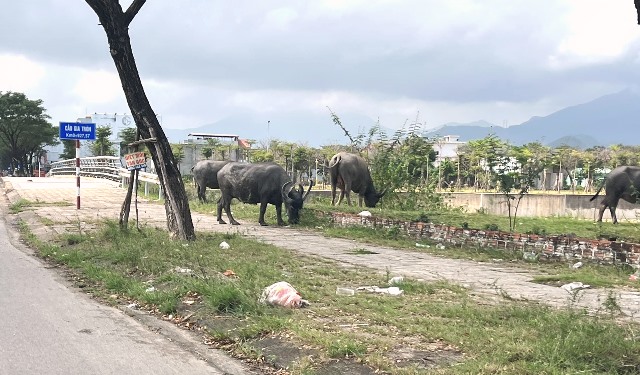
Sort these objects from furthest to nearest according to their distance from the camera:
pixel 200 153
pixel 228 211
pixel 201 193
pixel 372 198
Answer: pixel 200 153 < pixel 201 193 < pixel 372 198 < pixel 228 211

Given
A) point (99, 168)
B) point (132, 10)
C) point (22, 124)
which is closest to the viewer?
point (132, 10)

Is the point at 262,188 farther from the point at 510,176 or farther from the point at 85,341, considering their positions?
the point at 85,341

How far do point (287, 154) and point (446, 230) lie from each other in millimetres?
28776

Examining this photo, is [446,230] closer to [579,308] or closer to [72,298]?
[579,308]

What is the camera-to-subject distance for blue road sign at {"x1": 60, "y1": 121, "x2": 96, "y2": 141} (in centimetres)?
1959

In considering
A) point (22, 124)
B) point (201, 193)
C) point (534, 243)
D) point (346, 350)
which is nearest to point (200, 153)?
point (22, 124)

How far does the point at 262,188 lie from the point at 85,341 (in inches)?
376

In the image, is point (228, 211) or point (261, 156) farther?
point (261, 156)

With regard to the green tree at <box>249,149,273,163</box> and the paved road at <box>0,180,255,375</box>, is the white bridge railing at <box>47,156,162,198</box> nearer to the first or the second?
the green tree at <box>249,149,273,163</box>

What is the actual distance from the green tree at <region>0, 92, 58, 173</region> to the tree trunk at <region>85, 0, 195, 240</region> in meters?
53.9

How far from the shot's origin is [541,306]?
6465 millimetres

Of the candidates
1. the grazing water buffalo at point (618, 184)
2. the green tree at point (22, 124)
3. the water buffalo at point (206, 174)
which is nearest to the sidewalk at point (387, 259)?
Result: the water buffalo at point (206, 174)

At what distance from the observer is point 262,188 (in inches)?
611

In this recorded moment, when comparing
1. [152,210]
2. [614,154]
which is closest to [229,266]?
[152,210]
